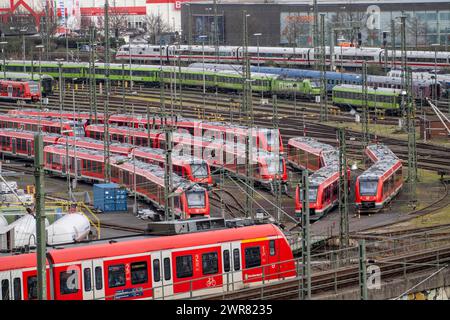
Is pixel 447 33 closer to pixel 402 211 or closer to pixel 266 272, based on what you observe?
pixel 402 211

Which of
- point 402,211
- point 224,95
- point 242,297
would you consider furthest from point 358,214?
point 224,95

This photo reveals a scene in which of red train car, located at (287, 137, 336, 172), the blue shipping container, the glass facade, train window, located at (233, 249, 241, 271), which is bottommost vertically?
the blue shipping container

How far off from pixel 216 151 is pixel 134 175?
588 cm

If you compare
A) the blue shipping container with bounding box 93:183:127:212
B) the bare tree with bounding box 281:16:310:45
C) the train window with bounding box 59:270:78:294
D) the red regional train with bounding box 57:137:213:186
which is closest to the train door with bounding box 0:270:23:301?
the train window with bounding box 59:270:78:294

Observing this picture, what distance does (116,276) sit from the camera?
22.5m

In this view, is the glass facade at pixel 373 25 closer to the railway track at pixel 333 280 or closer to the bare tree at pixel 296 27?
the bare tree at pixel 296 27

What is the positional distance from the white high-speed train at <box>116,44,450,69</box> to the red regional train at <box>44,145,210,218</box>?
3215cm

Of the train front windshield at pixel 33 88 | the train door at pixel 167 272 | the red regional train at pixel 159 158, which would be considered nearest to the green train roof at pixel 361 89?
the train front windshield at pixel 33 88

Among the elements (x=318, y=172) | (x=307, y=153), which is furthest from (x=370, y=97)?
(x=318, y=172)

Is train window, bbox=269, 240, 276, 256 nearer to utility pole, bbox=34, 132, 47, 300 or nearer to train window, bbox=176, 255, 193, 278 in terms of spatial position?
train window, bbox=176, 255, 193, 278

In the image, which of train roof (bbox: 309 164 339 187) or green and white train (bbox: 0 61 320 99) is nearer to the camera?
train roof (bbox: 309 164 339 187)

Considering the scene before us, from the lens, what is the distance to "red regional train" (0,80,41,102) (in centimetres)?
7512

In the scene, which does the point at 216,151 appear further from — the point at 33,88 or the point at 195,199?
the point at 33,88

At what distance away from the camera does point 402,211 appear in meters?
41.9
